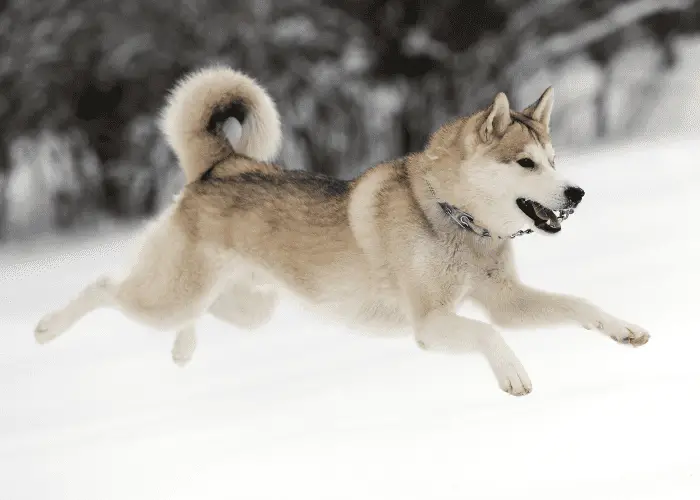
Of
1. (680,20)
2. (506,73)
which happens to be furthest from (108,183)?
(680,20)

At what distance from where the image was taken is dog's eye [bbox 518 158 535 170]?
223 cm

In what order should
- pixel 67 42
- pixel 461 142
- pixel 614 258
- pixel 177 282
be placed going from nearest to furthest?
pixel 461 142 < pixel 177 282 < pixel 614 258 < pixel 67 42

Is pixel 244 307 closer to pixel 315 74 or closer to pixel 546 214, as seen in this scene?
pixel 546 214

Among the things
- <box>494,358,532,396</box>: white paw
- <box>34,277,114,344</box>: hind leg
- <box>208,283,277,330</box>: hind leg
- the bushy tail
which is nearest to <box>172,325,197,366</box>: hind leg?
<box>208,283,277,330</box>: hind leg

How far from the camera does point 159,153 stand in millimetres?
6855

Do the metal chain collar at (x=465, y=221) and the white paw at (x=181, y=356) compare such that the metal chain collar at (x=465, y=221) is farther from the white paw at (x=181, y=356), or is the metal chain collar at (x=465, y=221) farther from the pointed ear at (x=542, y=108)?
the white paw at (x=181, y=356)

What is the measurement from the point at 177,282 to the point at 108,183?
14.3 feet

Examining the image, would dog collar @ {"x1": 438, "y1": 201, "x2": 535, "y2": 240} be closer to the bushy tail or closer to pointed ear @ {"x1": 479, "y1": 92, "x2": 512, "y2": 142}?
pointed ear @ {"x1": 479, "y1": 92, "x2": 512, "y2": 142}

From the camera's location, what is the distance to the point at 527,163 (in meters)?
2.24

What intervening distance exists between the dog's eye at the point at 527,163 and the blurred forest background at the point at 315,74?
3.69 m

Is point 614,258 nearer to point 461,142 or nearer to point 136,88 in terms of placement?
point 461,142

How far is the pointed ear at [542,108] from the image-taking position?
7.82ft

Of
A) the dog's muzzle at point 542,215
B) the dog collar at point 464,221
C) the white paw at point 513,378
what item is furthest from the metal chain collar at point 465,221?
the white paw at point 513,378

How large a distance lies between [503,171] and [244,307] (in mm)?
1342
